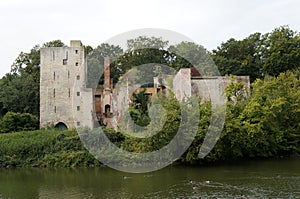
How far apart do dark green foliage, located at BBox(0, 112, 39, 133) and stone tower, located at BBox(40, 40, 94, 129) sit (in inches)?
53.4

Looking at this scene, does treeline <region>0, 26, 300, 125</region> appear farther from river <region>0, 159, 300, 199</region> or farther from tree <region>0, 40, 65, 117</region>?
river <region>0, 159, 300, 199</region>

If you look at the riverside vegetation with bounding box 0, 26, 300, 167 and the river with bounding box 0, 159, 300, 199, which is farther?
the riverside vegetation with bounding box 0, 26, 300, 167

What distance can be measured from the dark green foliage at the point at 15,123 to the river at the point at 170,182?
7.46 meters

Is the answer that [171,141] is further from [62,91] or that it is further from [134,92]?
[62,91]

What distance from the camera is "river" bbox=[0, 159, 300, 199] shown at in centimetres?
1717

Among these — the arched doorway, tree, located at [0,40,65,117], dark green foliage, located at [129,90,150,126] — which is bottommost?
the arched doorway

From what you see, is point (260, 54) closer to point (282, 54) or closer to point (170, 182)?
point (282, 54)

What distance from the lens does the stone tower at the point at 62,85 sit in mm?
35406

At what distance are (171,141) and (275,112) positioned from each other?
7.57m

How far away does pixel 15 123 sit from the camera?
1296 inches

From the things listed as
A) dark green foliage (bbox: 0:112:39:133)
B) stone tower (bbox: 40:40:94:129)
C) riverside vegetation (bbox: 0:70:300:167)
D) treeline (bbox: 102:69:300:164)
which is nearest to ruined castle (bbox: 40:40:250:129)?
stone tower (bbox: 40:40:94:129)

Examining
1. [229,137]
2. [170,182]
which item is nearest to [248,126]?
[229,137]

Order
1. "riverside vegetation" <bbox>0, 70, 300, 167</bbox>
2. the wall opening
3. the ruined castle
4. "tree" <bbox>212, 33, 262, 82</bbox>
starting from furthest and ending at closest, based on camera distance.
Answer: "tree" <bbox>212, 33, 262, 82</bbox>
the wall opening
the ruined castle
"riverside vegetation" <bbox>0, 70, 300, 167</bbox>

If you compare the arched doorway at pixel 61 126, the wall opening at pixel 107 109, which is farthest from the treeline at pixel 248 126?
the arched doorway at pixel 61 126
